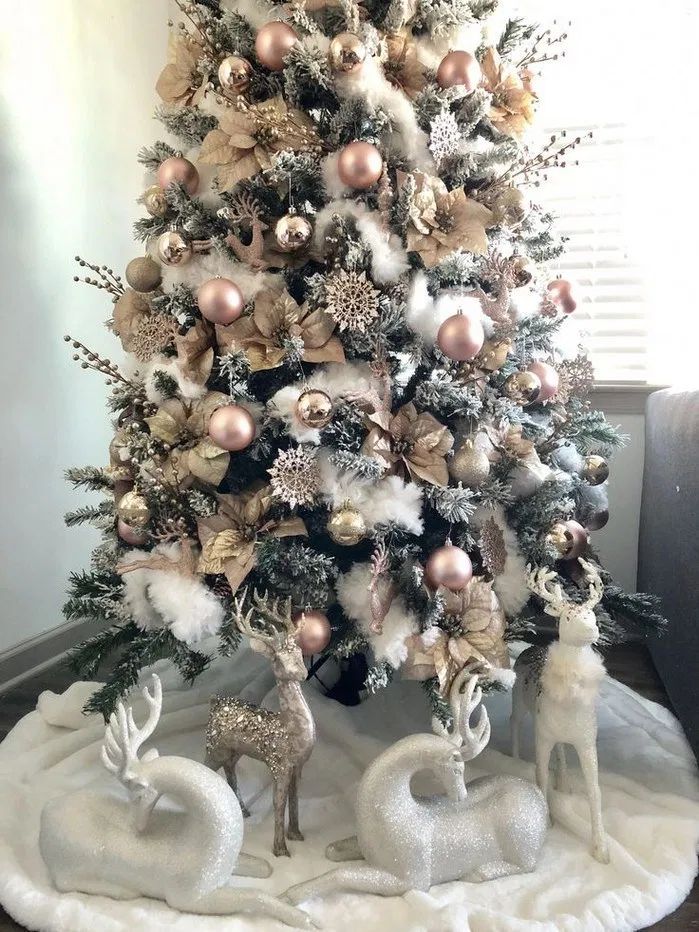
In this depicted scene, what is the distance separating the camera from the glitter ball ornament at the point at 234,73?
3.27ft

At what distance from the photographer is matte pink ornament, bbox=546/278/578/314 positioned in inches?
48.6

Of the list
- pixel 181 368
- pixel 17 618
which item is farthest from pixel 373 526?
pixel 17 618

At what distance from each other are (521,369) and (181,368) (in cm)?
50

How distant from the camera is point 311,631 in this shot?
3.12 feet

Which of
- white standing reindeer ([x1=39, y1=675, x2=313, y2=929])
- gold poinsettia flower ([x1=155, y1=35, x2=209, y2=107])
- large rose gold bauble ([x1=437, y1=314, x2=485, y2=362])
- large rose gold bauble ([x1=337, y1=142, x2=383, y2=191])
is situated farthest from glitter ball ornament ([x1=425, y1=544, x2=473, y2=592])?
gold poinsettia flower ([x1=155, y1=35, x2=209, y2=107])

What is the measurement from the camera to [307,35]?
98 cm

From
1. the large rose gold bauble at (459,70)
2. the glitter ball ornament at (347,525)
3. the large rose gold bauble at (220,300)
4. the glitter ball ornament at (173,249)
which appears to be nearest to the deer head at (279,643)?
the glitter ball ornament at (347,525)

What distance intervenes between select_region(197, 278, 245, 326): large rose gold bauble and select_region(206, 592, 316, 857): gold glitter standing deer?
366 mm

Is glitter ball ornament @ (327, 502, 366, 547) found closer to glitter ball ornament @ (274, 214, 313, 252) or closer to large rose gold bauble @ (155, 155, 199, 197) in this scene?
glitter ball ornament @ (274, 214, 313, 252)

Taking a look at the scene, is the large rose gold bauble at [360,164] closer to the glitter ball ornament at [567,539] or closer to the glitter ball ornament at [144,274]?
the glitter ball ornament at [144,274]

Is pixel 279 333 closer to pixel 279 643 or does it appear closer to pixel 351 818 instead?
pixel 279 643

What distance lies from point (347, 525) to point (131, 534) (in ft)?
1.10

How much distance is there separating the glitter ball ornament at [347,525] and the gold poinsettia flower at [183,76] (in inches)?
26.1

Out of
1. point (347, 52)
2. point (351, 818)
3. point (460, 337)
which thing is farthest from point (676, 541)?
point (347, 52)
